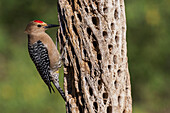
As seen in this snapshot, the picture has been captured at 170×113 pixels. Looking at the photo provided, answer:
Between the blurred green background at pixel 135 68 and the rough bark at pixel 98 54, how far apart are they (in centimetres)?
542

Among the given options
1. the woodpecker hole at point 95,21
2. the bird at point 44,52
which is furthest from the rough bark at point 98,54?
the bird at point 44,52

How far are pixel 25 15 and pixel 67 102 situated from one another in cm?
1232

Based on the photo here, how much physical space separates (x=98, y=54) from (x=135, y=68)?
8601 mm

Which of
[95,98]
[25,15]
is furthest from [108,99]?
[25,15]

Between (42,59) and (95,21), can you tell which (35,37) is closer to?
(42,59)

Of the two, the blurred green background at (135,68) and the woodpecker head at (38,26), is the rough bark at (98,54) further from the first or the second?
the blurred green background at (135,68)

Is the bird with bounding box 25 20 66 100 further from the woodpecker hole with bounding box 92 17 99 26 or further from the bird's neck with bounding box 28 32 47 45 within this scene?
the woodpecker hole with bounding box 92 17 99 26

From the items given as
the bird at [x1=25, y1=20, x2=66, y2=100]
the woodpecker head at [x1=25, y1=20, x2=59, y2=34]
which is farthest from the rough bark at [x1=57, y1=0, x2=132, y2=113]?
the woodpecker head at [x1=25, y1=20, x2=59, y2=34]

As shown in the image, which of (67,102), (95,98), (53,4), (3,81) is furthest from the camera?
(53,4)

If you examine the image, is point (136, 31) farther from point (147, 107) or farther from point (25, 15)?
point (25, 15)

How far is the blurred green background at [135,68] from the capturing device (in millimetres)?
9609

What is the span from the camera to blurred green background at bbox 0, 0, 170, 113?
378 inches

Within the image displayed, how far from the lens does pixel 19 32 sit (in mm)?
17094

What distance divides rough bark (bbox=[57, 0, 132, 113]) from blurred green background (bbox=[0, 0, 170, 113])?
542cm
